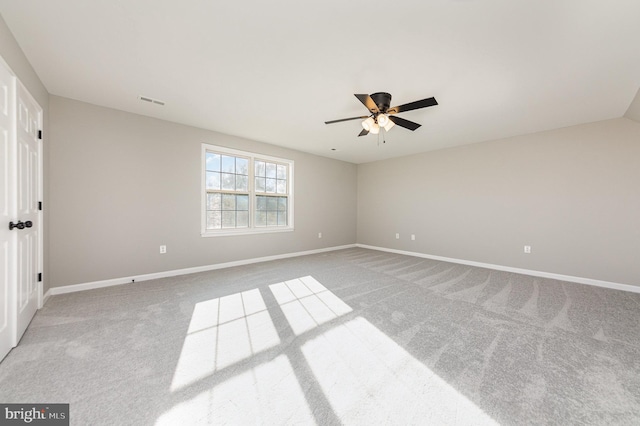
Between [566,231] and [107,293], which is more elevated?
[566,231]

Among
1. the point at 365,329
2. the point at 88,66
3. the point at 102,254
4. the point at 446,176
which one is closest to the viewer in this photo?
the point at 365,329

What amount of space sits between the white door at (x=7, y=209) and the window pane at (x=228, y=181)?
2639 mm

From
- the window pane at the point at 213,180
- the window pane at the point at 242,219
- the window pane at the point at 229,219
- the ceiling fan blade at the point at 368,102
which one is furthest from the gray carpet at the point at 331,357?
the ceiling fan blade at the point at 368,102

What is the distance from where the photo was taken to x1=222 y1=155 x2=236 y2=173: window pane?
4.42m

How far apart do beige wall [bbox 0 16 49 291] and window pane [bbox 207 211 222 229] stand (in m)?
1.92

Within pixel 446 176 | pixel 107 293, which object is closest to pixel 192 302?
pixel 107 293

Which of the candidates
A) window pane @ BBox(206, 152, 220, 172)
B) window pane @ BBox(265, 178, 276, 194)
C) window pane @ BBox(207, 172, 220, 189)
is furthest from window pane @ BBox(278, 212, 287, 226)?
window pane @ BBox(206, 152, 220, 172)

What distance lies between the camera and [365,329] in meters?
2.17

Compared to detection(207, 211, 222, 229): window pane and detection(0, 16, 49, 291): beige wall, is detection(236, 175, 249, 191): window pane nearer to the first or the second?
detection(207, 211, 222, 229): window pane

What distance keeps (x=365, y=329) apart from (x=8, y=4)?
3.69m

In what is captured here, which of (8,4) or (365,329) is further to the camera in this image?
(365,329)

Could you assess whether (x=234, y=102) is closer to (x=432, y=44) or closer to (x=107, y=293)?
(x=432, y=44)

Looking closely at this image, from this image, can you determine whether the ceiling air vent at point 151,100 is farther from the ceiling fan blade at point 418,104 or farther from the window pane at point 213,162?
the ceiling fan blade at point 418,104

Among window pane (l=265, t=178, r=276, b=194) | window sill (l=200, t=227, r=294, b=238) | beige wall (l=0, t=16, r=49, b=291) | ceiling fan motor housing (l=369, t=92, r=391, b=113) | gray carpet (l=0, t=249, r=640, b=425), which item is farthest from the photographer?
window pane (l=265, t=178, r=276, b=194)
